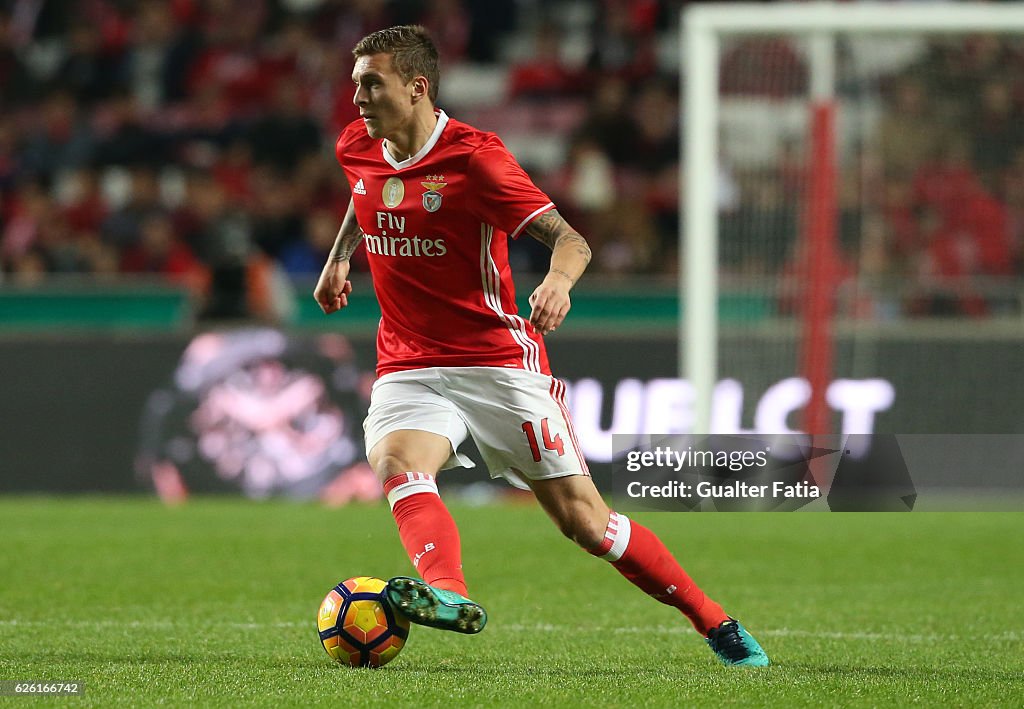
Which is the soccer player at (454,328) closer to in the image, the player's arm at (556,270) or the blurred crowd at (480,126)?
the player's arm at (556,270)

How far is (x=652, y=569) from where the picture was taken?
527 centimetres

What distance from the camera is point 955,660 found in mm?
5453

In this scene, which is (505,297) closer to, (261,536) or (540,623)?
(540,623)

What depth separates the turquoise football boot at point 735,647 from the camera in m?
5.23

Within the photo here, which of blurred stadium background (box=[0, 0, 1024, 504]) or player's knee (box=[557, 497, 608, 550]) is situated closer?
player's knee (box=[557, 497, 608, 550])

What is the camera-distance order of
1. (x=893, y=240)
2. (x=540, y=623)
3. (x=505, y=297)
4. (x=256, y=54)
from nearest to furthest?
(x=505, y=297) → (x=540, y=623) → (x=893, y=240) → (x=256, y=54)

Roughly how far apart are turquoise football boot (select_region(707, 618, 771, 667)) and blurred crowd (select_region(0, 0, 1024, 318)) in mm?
5732

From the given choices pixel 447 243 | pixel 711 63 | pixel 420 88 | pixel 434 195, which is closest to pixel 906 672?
pixel 447 243

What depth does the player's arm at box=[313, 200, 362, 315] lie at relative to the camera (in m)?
5.57

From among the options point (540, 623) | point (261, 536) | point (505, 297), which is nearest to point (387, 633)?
point (505, 297)

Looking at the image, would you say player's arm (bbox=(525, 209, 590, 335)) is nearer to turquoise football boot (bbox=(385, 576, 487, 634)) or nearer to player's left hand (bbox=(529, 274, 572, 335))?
player's left hand (bbox=(529, 274, 572, 335))

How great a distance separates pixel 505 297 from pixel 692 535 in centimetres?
508
